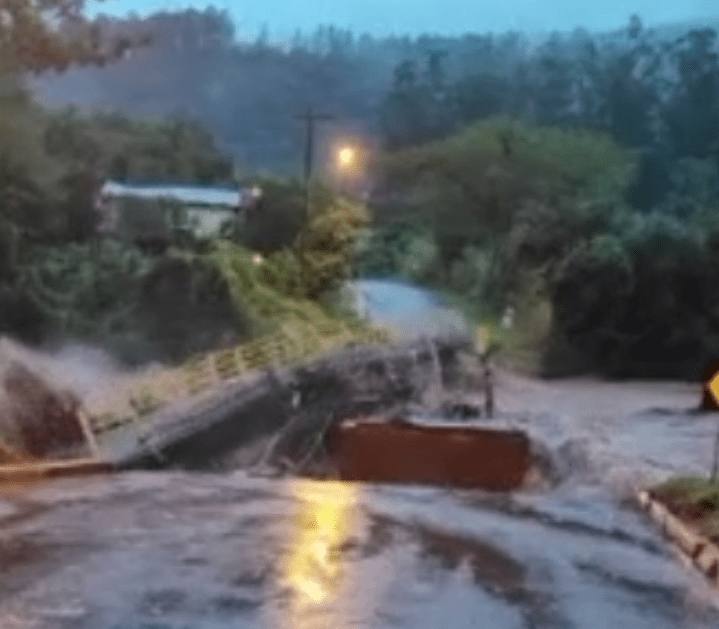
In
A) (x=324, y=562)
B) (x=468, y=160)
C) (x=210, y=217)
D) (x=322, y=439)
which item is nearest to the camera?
(x=324, y=562)

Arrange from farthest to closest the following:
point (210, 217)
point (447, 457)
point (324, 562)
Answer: point (210, 217), point (447, 457), point (324, 562)

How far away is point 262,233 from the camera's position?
2249 inches

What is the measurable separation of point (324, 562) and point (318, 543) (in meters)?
1.28

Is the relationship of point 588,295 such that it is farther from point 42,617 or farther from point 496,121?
point 42,617

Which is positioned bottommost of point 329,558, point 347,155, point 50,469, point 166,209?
point 50,469

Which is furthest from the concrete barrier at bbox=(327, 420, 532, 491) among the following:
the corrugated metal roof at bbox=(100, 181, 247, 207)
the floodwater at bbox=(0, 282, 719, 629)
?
the corrugated metal roof at bbox=(100, 181, 247, 207)

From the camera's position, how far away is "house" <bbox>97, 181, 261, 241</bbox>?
47.6 m

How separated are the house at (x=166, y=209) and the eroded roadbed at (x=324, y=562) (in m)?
26.5

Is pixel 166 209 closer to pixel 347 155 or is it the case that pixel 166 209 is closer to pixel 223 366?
pixel 347 155

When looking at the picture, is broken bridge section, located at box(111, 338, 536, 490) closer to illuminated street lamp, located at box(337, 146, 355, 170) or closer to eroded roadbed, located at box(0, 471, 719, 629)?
eroded roadbed, located at box(0, 471, 719, 629)

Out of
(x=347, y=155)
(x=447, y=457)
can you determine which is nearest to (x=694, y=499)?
(x=447, y=457)

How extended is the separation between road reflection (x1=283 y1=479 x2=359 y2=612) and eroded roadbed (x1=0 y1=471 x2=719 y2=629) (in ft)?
0.10

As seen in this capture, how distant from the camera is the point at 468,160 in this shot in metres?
76.6

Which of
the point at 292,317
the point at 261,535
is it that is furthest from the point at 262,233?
the point at 261,535
